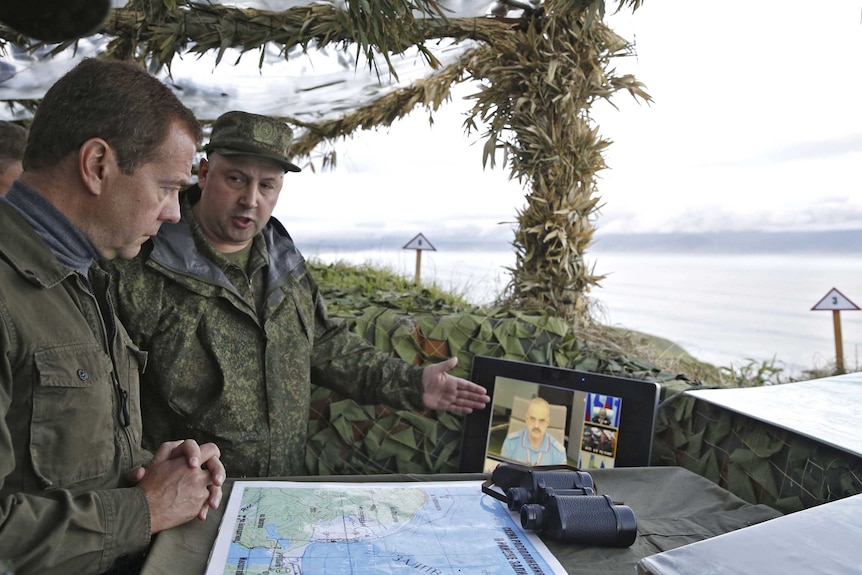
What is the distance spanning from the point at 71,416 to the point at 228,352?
682mm

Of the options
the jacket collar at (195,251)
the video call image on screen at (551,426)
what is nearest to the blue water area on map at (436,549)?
the video call image on screen at (551,426)

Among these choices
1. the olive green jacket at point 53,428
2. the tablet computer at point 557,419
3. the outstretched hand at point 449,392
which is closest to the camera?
the olive green jacket at point 53,428

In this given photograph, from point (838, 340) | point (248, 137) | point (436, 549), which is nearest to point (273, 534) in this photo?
point (436, 549)

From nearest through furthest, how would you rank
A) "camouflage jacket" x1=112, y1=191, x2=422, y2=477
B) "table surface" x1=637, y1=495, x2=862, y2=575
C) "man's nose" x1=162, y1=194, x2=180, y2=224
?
"table surface" x1=637, y1=495, x2=862, y2=575
"man's nose" x1=162, y1=194, x2=180, y2=224
"camouflage jacket" x1=112, y1=191, x2=422, y2=477

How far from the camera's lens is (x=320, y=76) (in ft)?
11.8

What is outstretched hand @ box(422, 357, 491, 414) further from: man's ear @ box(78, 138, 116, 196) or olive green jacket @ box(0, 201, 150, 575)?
man's ear @ box(78, 138, 116, 196)

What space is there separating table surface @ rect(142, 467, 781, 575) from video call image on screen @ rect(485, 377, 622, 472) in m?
0.22

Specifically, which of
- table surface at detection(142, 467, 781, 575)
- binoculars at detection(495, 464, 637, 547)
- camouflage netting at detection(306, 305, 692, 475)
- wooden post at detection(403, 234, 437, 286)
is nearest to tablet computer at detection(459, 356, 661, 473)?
table surface at detection(142, 467, 781, 575)

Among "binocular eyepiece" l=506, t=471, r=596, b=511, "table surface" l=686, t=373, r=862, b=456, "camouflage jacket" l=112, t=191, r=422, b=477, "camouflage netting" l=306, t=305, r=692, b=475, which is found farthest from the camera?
"camouflage netting" l=306, t=305, r=692, b=475

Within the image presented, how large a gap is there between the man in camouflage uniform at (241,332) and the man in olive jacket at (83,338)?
1.43ft

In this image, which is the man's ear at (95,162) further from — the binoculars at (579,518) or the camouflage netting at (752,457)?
the camouflage netting at (752,457)

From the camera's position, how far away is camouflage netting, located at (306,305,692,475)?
2082 mm

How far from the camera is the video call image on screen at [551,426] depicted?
1584 millimetres

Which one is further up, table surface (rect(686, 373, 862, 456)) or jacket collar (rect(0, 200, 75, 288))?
jacket collar (rect(0, 200, 75, 288))
